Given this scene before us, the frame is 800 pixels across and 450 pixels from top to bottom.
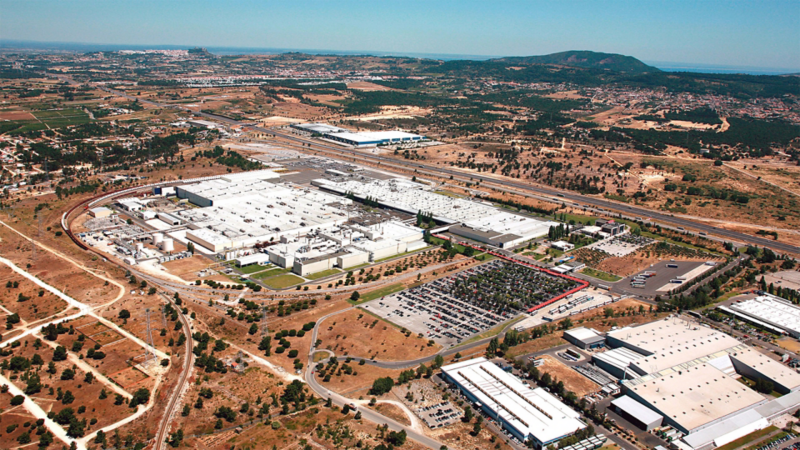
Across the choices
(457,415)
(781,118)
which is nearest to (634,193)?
(457,415)

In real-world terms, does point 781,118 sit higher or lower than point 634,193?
higher

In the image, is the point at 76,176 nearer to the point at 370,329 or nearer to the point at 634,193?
the point at 370,329

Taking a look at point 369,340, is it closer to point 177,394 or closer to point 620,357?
point 177,394

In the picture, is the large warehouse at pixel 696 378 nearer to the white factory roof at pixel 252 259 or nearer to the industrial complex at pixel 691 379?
the industrial complex at pixel 691 379

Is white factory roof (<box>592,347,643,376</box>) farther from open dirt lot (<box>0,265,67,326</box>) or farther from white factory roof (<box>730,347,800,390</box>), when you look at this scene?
open dirt lot (<box>0,265,67,326</box>)

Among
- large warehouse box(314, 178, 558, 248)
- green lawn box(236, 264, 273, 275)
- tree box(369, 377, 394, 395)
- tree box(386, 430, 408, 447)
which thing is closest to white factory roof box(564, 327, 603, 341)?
tree box(369, 377, 394, 395)
